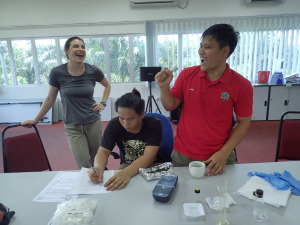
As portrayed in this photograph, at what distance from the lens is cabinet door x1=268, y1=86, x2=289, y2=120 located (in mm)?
4453

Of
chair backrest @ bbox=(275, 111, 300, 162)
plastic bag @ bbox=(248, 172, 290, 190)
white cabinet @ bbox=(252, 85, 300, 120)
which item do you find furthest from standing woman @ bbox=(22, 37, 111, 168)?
white cabinet @ bbox=(252, 85, 300, 120)

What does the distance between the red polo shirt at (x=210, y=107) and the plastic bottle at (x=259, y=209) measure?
0.40 meters

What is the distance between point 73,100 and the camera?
5.96ft

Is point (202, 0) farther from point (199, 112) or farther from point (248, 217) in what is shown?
point (248, 217)

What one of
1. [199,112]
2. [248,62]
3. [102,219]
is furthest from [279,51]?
[102,219]

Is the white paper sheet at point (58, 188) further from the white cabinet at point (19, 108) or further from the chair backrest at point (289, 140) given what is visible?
the white cabinet at point (19, 108)

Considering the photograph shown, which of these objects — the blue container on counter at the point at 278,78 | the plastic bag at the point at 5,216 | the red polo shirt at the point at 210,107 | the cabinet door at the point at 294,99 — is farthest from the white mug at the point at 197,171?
the cabinet door at the point at 294,99

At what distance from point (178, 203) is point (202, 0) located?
458 cm

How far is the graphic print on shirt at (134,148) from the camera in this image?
139cm

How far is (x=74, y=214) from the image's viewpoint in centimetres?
80

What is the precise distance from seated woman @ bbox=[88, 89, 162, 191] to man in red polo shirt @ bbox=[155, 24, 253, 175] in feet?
0.55

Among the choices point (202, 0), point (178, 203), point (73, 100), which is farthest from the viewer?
point (202, 0)

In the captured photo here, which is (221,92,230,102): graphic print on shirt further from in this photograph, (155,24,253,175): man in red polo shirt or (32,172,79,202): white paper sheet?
(32,172,79,202): white paper sheet

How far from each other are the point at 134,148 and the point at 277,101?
4202 mm
